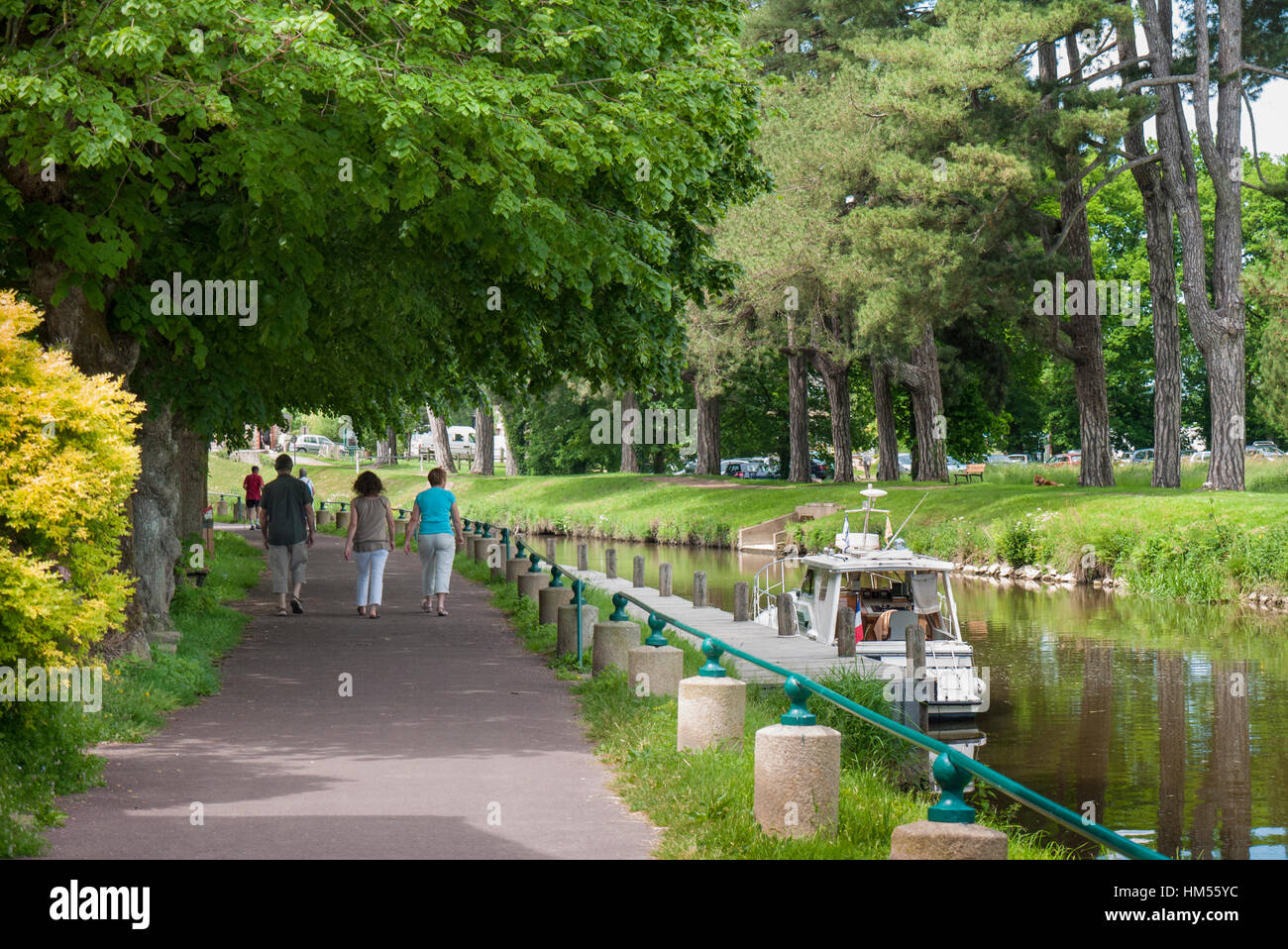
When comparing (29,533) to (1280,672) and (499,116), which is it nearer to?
(499,116)

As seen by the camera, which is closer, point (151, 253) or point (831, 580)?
point (151, 253)

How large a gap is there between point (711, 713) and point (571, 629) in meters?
5.69

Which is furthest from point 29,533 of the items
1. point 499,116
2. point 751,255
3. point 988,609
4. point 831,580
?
point 751,255

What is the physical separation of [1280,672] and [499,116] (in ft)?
45.5

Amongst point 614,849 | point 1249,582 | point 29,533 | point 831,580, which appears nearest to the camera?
A: point 614,849

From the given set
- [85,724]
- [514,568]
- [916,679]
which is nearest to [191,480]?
[514,568]

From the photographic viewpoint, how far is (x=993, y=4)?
35.9m

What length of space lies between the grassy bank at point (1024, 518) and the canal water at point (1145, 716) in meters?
1.51

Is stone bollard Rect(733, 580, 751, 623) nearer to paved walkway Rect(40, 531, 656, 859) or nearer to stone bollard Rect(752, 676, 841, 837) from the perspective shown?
paved walkway Rect(40, 531, 656, 859)

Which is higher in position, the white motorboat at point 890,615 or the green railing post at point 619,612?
the green railing post at point 619,612

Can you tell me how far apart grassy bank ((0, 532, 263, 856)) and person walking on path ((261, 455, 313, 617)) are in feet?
6.23

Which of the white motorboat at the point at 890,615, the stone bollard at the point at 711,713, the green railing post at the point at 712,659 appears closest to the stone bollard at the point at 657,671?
the green railing post at the point at 712,659

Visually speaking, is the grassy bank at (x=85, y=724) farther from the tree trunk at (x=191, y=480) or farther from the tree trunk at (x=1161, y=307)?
the tree trunk at (x=1161, y=307)

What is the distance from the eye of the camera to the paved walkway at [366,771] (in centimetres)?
754
